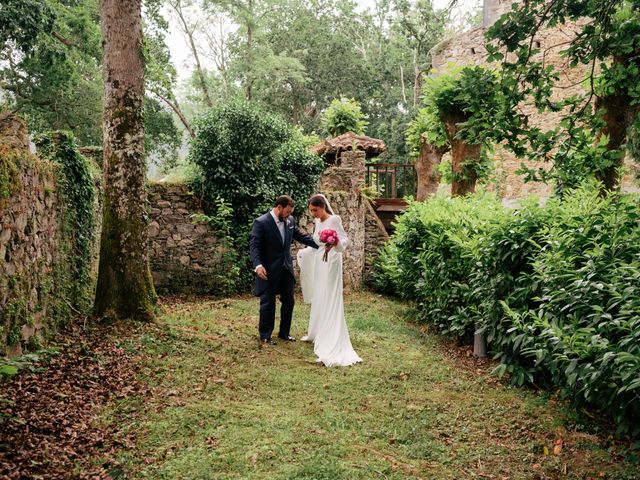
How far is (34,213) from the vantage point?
6219 mm

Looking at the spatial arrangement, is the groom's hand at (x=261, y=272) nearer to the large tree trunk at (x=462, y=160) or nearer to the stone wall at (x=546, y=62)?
the large tree trunk at (x=462, y=160)

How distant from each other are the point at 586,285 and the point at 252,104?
9.78m

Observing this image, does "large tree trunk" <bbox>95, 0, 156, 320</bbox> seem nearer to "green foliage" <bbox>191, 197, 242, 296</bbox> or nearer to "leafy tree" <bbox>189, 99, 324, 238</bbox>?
"green foliage" <bbox>191, 197, 242, 296</bbox>

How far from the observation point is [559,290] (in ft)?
16.4

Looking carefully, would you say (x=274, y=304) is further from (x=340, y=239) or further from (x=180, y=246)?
(x=180, y=246)

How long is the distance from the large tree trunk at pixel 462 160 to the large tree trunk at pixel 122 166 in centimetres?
708

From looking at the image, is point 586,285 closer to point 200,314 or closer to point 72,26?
point 200,314

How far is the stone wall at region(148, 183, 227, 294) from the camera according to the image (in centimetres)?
1191

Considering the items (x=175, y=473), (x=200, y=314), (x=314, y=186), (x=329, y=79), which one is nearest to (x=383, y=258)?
(x=314, y=186)

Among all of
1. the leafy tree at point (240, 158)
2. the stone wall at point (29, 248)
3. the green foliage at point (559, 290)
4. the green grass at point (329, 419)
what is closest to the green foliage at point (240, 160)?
the leafy tree at point (240, 158)

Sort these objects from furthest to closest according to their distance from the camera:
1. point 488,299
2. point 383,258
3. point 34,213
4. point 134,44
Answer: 1. point 383,258
2. point 134,44
3. point 488,299
4. point 34,213

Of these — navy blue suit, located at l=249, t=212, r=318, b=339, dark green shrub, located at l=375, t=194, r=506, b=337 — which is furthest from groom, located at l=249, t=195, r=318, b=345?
dark green shrub, located at l=375, t=194, r=506, b=337

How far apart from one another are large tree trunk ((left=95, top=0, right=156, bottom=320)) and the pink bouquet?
2578 millimetres

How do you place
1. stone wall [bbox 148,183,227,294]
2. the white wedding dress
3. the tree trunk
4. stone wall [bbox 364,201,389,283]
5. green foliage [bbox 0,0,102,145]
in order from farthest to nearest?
the tree trunk
stone wall [bbox 364,201,389,283]
stone wall [bbox 148,183,227,294]
green foliage [bbox 0,0,102,145]
the white wedding dress
